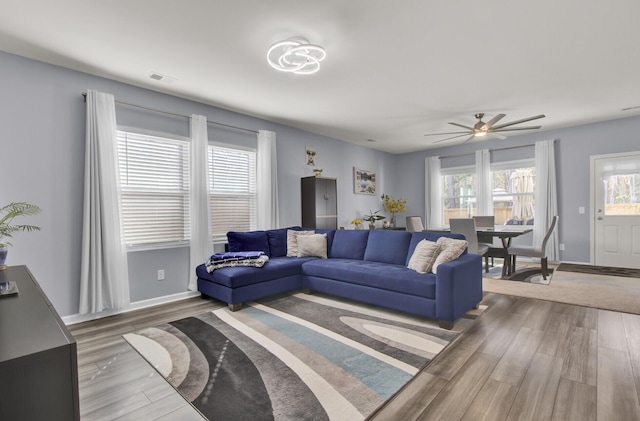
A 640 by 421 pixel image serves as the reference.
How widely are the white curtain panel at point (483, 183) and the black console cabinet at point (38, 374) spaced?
24.4 feet

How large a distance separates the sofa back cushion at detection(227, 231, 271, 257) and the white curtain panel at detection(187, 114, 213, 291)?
1.07ft

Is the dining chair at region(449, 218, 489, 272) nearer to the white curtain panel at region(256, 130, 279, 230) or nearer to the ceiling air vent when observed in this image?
the white curtain panel at region(256, 130, 279, 230)

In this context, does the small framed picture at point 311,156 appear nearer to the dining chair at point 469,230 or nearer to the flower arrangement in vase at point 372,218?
the flower arrangement in vase at point 372,218

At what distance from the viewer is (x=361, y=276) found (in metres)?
3.52

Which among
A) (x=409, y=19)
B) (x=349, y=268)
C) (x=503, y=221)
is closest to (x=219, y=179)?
(x=349, y=268)

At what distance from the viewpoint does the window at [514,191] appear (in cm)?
648

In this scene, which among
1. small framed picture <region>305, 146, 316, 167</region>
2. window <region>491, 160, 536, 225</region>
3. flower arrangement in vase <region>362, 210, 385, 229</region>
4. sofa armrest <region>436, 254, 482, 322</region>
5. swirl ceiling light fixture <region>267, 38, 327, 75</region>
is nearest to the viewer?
swirl ceiling light fixture <region>267, 38, 327, 75</region>

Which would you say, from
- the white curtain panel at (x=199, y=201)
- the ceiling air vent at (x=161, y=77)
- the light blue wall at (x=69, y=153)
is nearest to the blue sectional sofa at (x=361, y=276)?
the white curtain panel at (x=199, y=201)

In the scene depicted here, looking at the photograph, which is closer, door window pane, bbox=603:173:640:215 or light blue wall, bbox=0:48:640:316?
light blue wall, bbox=0:48:640:316

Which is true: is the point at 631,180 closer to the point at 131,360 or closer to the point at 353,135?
the point at 353,135

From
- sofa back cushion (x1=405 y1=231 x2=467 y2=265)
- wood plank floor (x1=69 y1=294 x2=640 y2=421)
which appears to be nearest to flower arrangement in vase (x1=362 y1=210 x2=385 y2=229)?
sofa back cushion (x1=405 y1=231 x2=467 y2=265)

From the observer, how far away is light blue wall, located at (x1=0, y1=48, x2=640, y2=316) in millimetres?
2994

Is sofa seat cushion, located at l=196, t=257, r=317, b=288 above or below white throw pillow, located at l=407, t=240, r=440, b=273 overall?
below

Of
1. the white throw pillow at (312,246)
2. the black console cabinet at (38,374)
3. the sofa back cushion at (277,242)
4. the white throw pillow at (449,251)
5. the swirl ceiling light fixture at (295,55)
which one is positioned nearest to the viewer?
the black console cabinet at (38,374)
